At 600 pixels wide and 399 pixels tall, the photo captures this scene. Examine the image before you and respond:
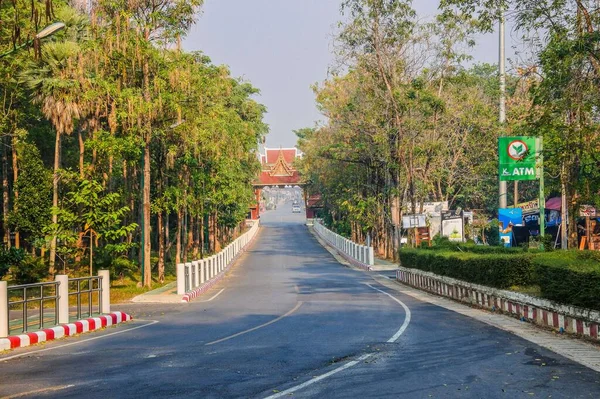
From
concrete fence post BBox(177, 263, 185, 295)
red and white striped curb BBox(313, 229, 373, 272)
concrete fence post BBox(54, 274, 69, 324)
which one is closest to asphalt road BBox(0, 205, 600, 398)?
concrete fence post BBox(54, 274, 69, 324)

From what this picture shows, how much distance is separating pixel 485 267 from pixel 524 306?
376cm

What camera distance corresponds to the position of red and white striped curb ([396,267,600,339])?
43.6 feet

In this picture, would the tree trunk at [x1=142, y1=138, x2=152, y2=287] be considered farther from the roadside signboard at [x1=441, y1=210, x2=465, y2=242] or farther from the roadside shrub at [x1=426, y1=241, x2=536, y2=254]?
the roadside signboard at [x1=441, y1=210, x2=465, y2=242]

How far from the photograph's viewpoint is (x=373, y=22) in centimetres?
4353

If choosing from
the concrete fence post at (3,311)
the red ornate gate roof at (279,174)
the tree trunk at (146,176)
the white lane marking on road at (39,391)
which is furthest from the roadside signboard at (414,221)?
the red ornate gate roof at (279,174)

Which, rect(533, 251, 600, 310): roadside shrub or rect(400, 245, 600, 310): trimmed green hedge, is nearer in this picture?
rect(533, 251, 600, 310): roadside shrub

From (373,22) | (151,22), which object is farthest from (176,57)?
(373,22)

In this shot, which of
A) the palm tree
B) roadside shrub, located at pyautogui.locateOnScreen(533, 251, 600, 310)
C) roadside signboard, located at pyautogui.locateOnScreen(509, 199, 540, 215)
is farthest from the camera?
roadside signboard, located at pyautogui.locateOnScreen(509, 199, 540, 215)

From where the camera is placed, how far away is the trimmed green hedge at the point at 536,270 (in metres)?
13.3

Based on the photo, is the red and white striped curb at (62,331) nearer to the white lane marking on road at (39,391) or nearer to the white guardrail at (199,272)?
the white lane marking on road at (39,391)

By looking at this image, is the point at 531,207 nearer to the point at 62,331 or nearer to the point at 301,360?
the point at 62,331

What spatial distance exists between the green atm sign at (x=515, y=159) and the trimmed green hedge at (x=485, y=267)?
123 inches

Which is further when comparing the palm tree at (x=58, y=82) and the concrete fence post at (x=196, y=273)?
the concrete fence post at (x=196, y=273)

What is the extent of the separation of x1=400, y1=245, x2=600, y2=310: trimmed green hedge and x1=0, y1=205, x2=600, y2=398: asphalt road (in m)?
1.45
